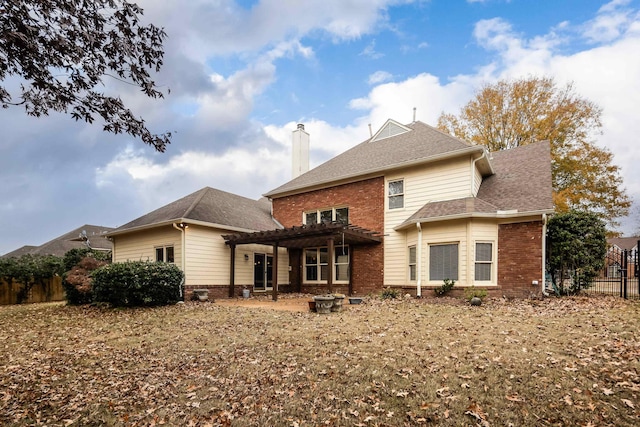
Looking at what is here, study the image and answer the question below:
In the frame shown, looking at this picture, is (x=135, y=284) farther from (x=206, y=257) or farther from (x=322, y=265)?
(x=322, y=265)

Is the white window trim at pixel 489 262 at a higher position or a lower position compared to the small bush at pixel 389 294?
higher

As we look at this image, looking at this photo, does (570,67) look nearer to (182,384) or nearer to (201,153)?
(201,153)

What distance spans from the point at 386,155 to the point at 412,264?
5.24 metres

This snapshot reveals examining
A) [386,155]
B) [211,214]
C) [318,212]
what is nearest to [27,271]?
[211,214]

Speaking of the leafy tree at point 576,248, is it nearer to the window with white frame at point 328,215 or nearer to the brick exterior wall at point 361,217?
the brick exterior wall at point 361,217

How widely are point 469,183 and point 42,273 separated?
2065 centimetres

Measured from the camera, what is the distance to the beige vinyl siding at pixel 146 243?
14891 mm

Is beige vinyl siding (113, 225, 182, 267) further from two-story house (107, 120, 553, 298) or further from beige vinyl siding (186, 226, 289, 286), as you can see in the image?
beige vinyl siding (186, 226, 289, 286)

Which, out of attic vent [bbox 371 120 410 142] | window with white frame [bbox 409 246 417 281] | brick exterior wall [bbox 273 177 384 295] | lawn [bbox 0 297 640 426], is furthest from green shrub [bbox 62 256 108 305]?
attic vent [bbox 371 120 410 142]

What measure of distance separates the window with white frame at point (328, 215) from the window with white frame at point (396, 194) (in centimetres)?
226

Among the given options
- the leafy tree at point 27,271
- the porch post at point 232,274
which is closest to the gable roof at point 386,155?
the porch post at point 232,274

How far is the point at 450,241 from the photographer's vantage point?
12781 millimetres

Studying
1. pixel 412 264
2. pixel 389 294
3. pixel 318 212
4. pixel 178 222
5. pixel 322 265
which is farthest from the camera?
pixel 318 212

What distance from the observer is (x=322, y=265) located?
17391 mm
